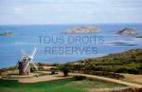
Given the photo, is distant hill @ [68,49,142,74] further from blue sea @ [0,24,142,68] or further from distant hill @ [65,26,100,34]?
distant hill @ [65,26,100,34]

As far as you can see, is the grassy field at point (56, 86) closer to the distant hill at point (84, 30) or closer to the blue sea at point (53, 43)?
the blue sea at point (53, 43)

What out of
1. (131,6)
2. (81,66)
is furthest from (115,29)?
(81,66)

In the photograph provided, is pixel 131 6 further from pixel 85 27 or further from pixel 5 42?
pixel 5 42

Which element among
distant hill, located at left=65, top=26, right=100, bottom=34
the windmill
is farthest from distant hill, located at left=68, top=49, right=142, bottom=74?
the windmill

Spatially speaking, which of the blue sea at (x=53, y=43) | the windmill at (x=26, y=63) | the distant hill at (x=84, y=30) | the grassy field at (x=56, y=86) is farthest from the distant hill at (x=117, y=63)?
the windmill at (x=26, y=63)

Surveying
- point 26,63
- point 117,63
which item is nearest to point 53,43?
point 26,63

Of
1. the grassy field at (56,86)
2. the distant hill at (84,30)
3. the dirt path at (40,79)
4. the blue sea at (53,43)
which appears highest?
the distant hill at (84,30)
